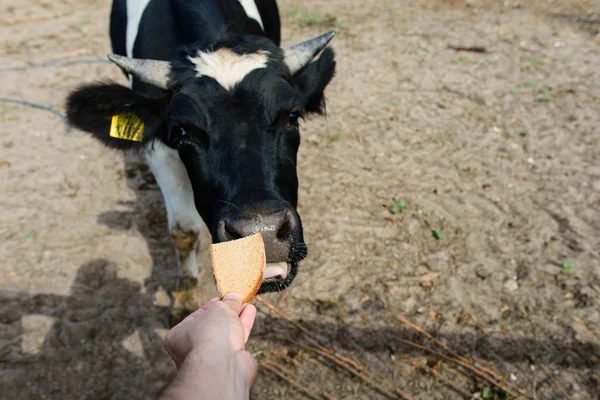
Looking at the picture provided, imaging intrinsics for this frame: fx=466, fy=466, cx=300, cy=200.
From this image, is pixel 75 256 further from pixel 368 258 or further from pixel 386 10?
pixel 386 10

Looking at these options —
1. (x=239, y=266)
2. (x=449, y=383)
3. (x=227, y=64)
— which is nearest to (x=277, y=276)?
(x=239, y=266)

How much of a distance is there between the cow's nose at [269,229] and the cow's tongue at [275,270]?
0.05 m

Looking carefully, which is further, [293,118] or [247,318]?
[293,118]

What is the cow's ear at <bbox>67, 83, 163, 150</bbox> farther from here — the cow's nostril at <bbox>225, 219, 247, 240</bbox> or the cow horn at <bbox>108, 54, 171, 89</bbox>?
the cow's nostril at <bbox>225, 219, 247, 240</bbox>

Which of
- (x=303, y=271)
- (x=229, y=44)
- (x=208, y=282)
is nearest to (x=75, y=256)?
(x=208, y=282)

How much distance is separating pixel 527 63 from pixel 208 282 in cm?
505

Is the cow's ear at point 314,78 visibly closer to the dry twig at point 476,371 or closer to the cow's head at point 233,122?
the cow's head at point 233,122

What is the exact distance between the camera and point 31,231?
3.85 m

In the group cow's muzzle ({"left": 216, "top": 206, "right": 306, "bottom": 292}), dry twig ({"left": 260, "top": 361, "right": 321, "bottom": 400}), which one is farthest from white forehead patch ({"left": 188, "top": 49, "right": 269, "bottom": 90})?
dry twig ({"left": 260, "top": 361, "right": 321, "bottom": 400})

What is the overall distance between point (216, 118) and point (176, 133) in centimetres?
31

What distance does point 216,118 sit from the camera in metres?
2.30

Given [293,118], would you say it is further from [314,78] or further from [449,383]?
[449,383]

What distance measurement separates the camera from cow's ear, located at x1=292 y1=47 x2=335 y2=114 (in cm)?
291

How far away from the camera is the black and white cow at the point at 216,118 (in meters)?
2.07
